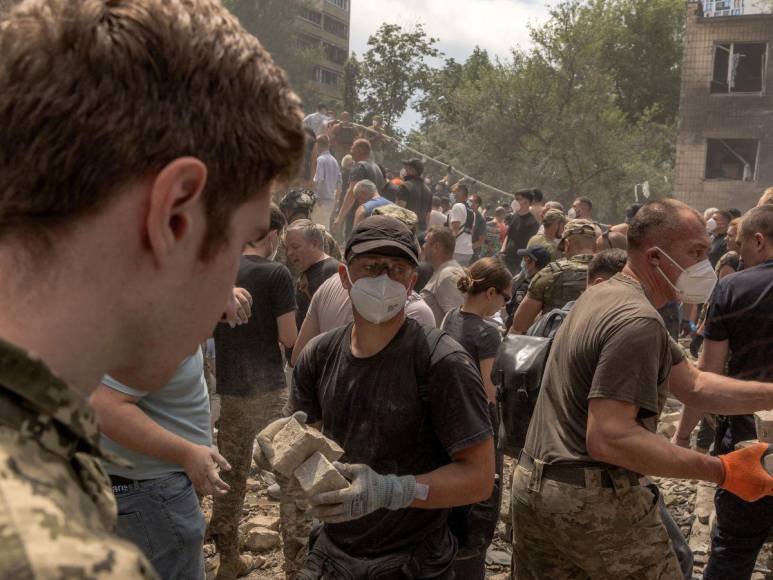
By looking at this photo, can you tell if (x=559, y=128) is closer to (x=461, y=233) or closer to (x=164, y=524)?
(x=461, y=233)

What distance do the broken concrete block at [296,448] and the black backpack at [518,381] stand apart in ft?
5.36

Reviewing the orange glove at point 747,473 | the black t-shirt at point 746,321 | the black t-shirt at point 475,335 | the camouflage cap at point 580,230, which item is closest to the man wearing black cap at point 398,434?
the orange glove at point 747,473

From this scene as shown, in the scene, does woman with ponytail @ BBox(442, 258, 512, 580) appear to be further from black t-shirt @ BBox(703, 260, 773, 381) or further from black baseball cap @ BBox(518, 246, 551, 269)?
black baseball cap @ BBox(518, 246, 551, 269)

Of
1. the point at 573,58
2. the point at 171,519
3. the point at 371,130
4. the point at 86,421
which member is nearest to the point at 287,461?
the point at 171,519

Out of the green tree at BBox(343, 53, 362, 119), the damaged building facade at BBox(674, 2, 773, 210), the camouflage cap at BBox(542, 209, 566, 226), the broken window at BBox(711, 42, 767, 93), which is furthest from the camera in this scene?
the green tree at BBox(343, 53, 362, 119)

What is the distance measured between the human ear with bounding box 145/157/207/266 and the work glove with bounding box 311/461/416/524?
5.35 ft

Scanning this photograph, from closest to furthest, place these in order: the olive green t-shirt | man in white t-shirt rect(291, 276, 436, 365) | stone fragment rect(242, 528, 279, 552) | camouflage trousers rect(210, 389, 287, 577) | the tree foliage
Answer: the olive green t-shirt, man in white t-shirt rect(291, 276, 436, 365), camouflage trousers rect(210, 389, 287, 577), stone fragment rect(242, 528, 279, 552), the tree foliage

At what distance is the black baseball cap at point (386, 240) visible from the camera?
3.12 metres

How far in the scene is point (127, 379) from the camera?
1.10 m

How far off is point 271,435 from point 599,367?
4.22 feet

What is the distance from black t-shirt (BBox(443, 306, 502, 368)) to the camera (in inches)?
190

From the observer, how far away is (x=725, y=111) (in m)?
28.9

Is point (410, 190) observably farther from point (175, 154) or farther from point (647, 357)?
point (175, 154)

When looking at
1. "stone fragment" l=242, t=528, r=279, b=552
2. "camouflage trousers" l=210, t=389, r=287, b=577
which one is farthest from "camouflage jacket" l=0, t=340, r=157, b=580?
"stone fragment" l=242, t=528, r=279, b=552
